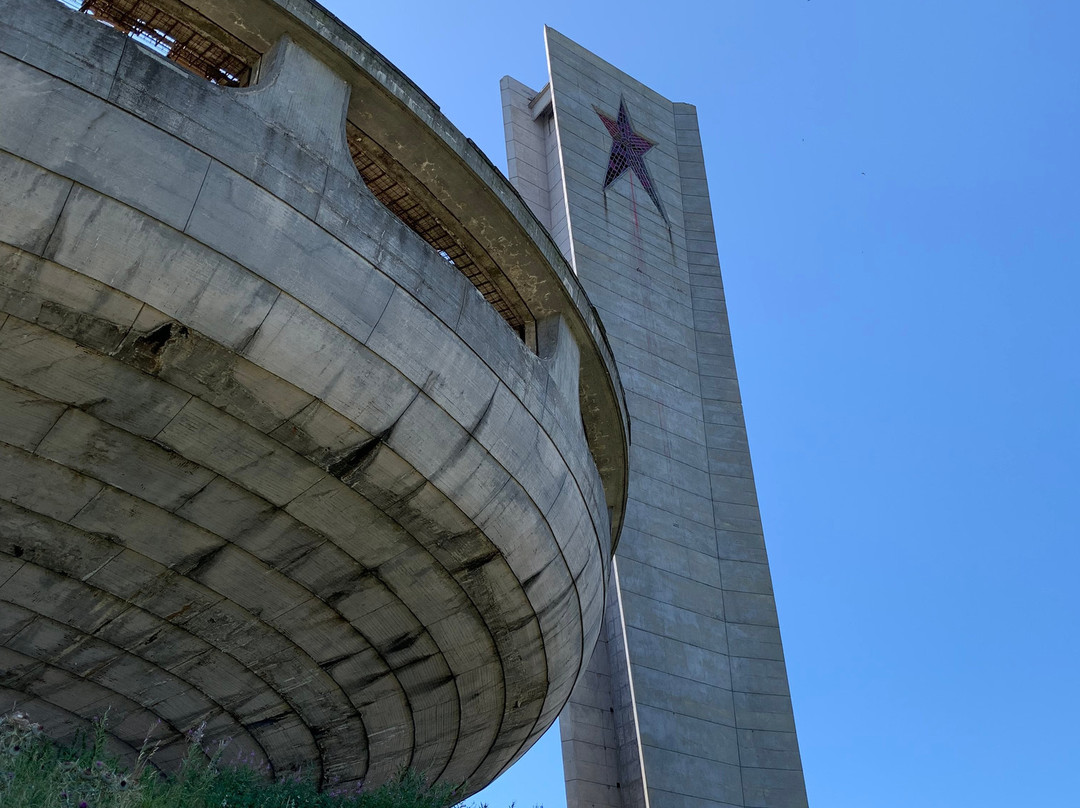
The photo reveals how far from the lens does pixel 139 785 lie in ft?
24.2

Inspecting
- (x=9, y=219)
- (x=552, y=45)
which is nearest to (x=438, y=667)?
(x=9, y=219)

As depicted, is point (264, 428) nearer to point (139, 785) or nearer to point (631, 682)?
point (139, 785)

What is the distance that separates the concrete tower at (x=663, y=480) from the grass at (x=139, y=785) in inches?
409

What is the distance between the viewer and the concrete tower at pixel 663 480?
68.4 feet

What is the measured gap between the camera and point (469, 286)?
8695mm

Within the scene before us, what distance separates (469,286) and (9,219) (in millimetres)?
3416

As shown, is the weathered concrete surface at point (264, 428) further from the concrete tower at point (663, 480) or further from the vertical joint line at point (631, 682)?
the concrete tower at point (663, 480)

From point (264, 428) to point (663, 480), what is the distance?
1681cm

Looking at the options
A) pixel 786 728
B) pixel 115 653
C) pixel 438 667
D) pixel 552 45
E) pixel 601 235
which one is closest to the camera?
pixel 115 653

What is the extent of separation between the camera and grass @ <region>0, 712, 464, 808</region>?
23.3 ft

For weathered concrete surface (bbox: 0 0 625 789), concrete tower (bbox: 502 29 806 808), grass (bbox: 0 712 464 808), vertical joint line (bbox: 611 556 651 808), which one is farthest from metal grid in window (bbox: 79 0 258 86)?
concrete tower (bbox: 502 29 806 808)

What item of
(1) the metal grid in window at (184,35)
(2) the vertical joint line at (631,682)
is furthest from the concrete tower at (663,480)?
(1) the metal grid in window at (184,35)

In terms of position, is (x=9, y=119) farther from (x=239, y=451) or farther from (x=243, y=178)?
(x=239, y=451)

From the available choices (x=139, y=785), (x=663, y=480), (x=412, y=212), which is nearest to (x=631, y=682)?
(x=663, y=480)
